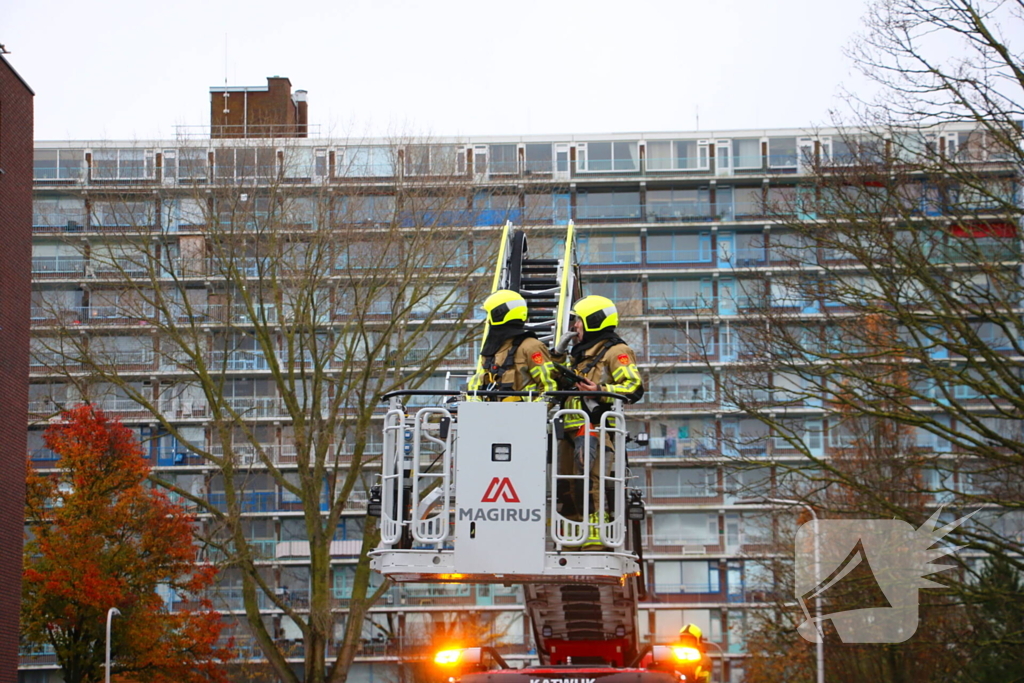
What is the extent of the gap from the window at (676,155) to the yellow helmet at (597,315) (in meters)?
58.2

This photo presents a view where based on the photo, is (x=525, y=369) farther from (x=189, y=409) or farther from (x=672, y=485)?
(x=189, y=409)

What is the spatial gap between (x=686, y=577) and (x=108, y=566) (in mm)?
32217

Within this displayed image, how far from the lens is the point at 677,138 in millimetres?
70812

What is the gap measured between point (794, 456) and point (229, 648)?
33.6 meters

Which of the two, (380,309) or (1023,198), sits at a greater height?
(380,309)

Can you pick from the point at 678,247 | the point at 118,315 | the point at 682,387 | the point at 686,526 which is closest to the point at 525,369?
the point at 118,315

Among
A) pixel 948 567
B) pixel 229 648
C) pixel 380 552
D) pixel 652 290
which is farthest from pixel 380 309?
pixel 380 552

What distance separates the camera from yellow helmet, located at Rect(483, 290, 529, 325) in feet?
42.6

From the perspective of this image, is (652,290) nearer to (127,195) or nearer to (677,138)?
(677,138)

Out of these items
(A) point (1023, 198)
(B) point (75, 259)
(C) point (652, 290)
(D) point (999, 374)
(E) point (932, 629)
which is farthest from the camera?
(C) point (652, 290)

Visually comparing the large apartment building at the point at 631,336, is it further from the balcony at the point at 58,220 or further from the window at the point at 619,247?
the balcony at the point at 58,220

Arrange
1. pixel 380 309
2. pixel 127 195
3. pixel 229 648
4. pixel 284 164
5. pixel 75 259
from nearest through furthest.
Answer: pixel 284 164, pixel 127 195, pixel 229 648, pixel 380 309, pixel 75 259

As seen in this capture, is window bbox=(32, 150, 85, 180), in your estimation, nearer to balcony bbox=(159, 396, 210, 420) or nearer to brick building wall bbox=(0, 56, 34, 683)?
balcony bbox=(159, 396, 210, 420)

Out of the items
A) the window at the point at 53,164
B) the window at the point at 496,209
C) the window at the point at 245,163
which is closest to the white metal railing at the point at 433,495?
the window at the point at 496,209
